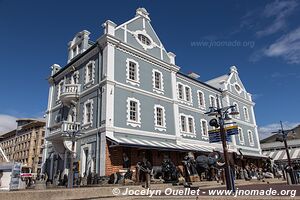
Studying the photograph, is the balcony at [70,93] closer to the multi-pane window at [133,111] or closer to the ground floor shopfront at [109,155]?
the ground floor shopfront at [109,155]

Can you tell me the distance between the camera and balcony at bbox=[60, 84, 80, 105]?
2167cm

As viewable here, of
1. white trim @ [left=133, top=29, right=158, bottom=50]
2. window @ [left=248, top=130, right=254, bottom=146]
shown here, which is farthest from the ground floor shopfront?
window @ [left=248, top=130, right=254, bottom=146]

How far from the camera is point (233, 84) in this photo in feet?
115

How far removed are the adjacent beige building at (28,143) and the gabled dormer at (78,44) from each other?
43.6m

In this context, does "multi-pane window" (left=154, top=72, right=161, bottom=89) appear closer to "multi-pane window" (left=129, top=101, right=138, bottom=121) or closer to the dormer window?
the dormer window

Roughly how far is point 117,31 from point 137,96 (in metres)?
5.68

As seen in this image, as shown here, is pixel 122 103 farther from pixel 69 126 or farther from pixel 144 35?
pixel 144 35

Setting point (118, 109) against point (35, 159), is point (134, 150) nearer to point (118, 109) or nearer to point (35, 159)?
point (118, 109)

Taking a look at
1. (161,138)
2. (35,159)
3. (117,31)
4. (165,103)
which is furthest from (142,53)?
(35,159)

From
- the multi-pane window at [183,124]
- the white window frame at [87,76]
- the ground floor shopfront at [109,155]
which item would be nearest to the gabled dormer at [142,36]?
the white window frame at [87,76]

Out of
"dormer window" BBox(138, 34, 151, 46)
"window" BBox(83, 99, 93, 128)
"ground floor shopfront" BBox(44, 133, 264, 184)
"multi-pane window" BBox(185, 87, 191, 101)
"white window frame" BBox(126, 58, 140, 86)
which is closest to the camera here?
"ground floor shopfront" BBox(44, 133, 264, 184)

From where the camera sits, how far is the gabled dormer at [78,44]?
79.4 feet

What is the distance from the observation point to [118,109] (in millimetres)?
18922

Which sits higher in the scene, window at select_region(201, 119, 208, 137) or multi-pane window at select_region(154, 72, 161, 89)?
multi-pane window at select_region(154, 72, 161, 89)
